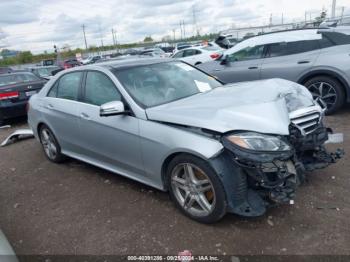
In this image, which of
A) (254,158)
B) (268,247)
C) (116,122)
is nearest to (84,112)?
(116,122)

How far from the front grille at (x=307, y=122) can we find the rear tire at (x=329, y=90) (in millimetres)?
3032

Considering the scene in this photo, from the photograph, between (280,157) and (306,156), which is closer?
(280,157)

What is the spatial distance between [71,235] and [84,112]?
160 centimetres

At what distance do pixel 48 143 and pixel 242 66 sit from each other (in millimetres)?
4460

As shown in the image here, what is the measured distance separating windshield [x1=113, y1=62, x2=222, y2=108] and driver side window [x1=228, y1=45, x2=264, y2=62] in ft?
10.3

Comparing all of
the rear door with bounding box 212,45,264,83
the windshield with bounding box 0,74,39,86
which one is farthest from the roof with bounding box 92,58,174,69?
the windshield with bounding box 0,74,39,86

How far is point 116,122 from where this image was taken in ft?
12.4

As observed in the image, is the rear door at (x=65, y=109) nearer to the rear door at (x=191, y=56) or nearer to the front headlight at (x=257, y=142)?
the front headlight at (x=257, y=142)

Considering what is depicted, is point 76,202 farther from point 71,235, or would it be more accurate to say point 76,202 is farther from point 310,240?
point 310,240

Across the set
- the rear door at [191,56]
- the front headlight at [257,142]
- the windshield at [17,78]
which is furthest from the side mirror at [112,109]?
the rear door at [191,56]

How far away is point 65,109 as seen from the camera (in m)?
4.66

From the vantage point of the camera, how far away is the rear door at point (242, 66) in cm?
720

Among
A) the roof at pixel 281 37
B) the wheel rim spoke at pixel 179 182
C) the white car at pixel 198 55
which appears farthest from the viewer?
the white car at pixel 198 55

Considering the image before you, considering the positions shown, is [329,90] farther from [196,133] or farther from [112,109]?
[112,109]
